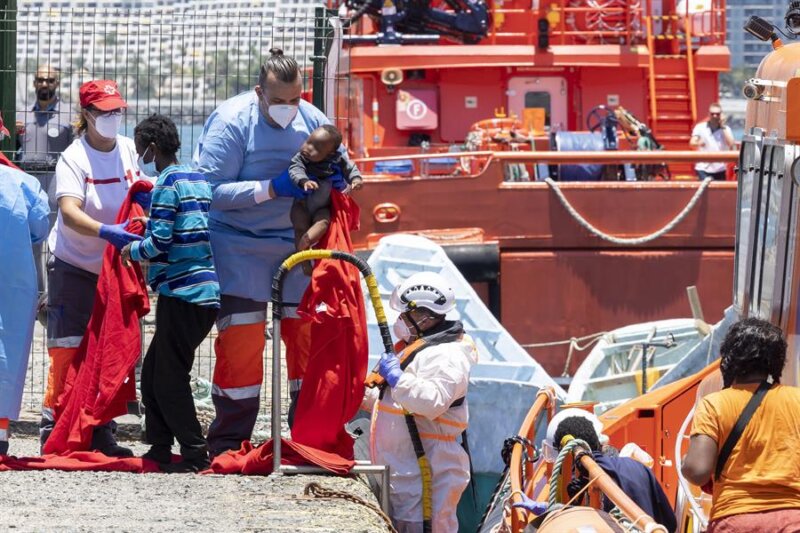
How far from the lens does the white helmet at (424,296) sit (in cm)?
726

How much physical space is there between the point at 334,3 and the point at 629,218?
6323mm

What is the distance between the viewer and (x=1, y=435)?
24.6 feet

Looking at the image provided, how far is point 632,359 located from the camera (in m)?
12.8

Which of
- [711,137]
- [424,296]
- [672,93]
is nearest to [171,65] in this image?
[424,296]

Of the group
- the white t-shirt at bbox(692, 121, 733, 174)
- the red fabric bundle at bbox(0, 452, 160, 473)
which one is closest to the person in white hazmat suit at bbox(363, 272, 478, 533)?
the red fabric bundle at bbox(0, 452, 160, 473)

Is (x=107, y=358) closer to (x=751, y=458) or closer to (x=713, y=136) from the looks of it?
(x=751, y=458)

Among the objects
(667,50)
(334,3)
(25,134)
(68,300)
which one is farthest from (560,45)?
(68,300)

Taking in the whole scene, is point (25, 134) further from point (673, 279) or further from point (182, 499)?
point (673, 279)

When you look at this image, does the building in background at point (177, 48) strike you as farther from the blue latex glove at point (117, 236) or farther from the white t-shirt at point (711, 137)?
the white t-shirt at point (711, 137)

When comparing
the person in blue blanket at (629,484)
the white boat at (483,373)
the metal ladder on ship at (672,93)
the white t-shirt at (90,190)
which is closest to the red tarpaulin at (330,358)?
the white t-shirt at (90,190)

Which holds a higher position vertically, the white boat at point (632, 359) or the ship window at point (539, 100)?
the ship window at point (539, 100)

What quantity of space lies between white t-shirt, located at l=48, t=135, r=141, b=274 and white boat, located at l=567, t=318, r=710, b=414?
4.36 m

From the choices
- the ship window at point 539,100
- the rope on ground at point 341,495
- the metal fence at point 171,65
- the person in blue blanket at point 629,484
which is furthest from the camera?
the ship window at point 539,100

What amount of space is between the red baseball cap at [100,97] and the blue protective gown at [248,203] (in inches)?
18.6
